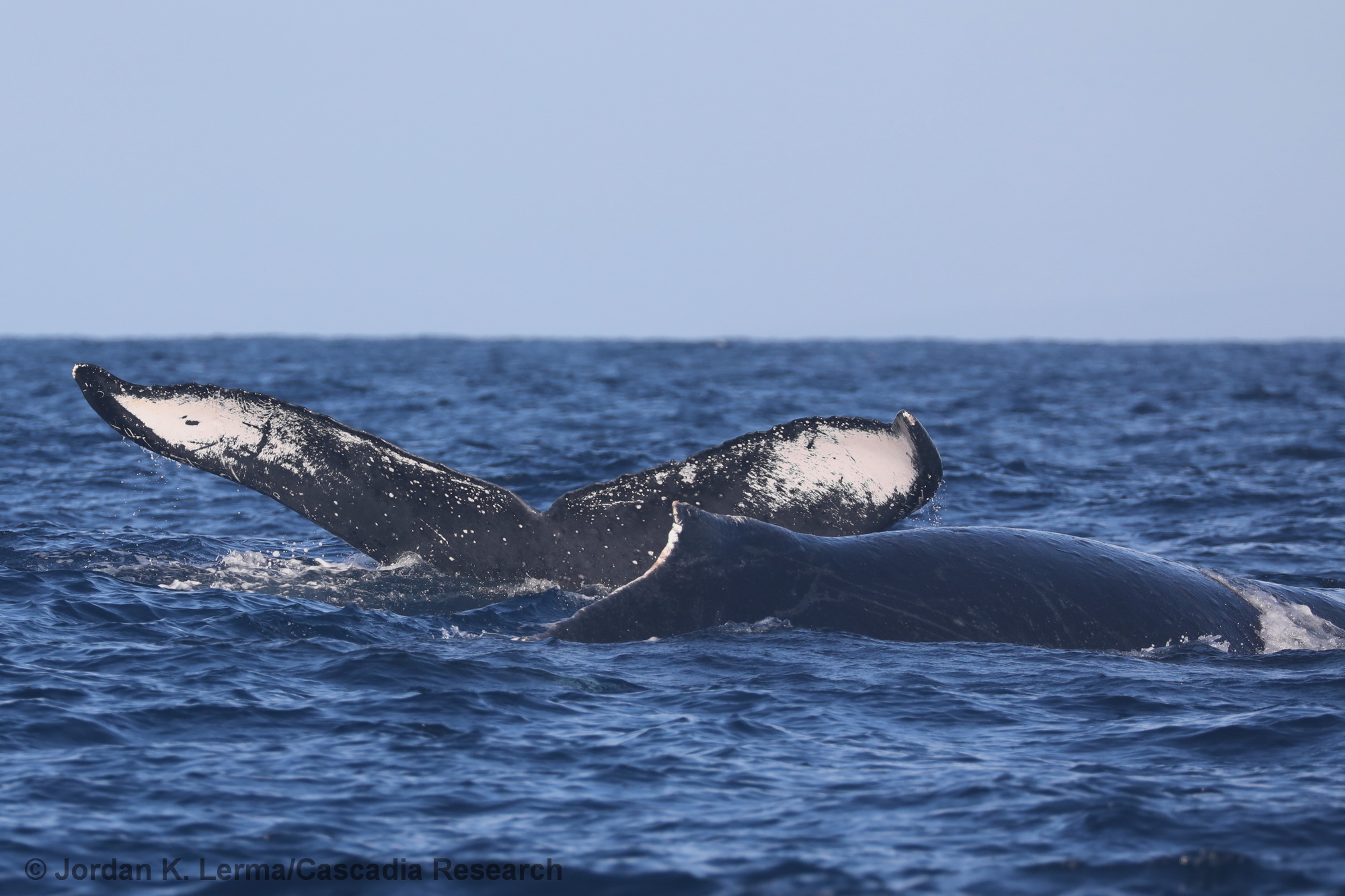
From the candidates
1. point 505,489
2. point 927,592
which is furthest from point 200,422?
point 927,592

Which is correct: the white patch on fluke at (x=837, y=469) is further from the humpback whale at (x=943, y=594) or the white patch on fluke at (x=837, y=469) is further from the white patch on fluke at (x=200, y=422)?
the white patch on fluke at (x=200, y=422)

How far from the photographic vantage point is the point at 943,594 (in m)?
7.54

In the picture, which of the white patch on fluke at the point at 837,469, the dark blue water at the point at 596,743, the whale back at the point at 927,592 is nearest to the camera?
the dark blue water at the point at 596,743

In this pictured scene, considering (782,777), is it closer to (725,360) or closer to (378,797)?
(378,797)

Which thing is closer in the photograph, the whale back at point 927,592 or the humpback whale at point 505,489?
the whale back at point 927,592

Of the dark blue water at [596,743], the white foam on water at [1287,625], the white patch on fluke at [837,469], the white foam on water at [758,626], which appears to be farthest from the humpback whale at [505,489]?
the white foam on water at [1287,625]

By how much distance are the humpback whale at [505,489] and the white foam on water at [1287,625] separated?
2.29 meters

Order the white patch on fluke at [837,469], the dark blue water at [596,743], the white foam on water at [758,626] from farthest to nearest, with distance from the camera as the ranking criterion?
the white patch on fluke at [837,469] < the white foam on water at [758,626] < the dark blue water at [596,743]

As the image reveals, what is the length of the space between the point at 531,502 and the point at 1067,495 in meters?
6.60

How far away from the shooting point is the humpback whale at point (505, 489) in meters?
7.32

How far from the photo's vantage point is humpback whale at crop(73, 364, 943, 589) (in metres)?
7.32

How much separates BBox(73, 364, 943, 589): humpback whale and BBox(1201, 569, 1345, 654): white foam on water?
2292 mm

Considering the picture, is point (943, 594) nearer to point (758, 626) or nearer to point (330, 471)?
point (758, 626)

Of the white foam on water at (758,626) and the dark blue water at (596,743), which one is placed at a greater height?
the white foam on water at (758,626)
